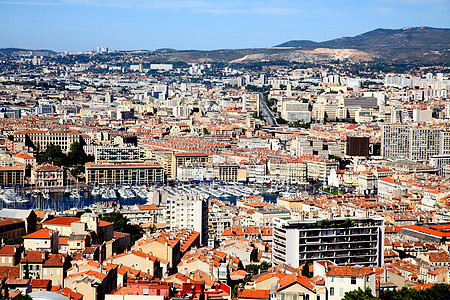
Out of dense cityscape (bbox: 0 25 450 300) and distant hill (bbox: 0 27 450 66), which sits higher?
distant hill (bbox: 0 27 450 66)

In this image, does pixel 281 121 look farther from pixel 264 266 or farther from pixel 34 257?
pixel 34 257

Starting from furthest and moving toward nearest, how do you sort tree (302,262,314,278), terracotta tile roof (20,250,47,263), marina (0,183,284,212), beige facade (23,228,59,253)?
marina (0,183,284,212), beige facade (23,228,59,253), terracotta tile roof (20,250,47,263), tree (302,262,314,278)

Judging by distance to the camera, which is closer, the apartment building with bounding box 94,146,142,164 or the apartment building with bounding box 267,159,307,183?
the apartment building with bounding box 267,159,307,183

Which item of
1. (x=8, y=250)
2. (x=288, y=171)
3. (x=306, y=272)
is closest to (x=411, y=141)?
(x=288, y=171)

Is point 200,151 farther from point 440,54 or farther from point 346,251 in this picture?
point 440,54

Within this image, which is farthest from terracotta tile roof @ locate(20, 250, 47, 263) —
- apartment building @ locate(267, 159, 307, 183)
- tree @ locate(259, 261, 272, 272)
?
apartment building @ locate(267, 159, 307, 183)

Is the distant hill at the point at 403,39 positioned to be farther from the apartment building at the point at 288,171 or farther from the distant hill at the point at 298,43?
the apartment building at the point at 288,171

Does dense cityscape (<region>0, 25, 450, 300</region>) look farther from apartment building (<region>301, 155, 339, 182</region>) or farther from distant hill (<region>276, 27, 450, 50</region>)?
distant hill (<region>276, 27, 450, 50</region>)
